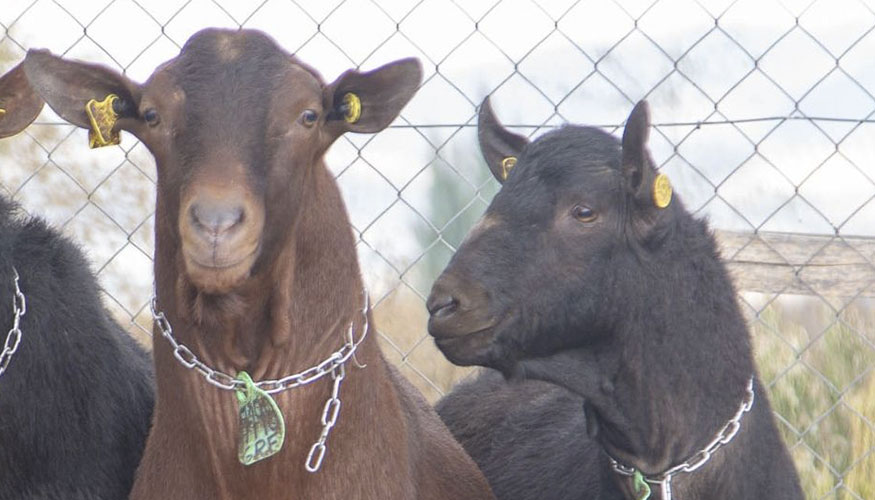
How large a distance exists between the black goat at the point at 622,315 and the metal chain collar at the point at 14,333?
51.3 inches

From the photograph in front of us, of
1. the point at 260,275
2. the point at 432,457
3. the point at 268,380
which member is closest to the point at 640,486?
the point at 432,457

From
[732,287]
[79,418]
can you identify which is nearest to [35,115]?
[79,418]

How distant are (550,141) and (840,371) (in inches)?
113

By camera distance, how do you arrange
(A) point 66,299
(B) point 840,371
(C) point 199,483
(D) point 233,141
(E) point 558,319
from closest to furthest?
1. (D) point 233,141
2. (C) point 199,483
3. (E) point 558,319
4. (A) point 66,299
5. (B) point 840,371

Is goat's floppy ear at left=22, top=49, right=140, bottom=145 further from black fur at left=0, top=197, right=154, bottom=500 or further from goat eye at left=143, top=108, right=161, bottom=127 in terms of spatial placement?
black fur at left=0, top=197, right=154, bottom=500

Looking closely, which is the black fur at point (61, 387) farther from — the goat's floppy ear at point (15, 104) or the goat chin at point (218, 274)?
the goat chin at point (218, 274)

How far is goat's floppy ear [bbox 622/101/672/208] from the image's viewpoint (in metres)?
4.41

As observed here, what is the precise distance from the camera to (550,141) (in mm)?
4711

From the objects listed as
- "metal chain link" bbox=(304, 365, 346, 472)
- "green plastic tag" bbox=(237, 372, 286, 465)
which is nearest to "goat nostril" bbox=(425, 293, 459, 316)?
"metal chain link" bbox=(304, 365, 346, 472)

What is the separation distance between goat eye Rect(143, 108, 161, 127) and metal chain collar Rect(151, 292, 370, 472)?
0.54 meters

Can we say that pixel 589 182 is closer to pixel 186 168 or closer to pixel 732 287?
pixel 732 287

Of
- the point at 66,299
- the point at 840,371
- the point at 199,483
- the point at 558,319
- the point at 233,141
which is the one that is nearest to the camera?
the point at 233,141

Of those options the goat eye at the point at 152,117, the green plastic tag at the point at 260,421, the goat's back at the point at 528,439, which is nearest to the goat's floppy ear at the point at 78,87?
the goat eye at the point at 152,117

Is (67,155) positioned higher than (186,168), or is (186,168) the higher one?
(186,168)
